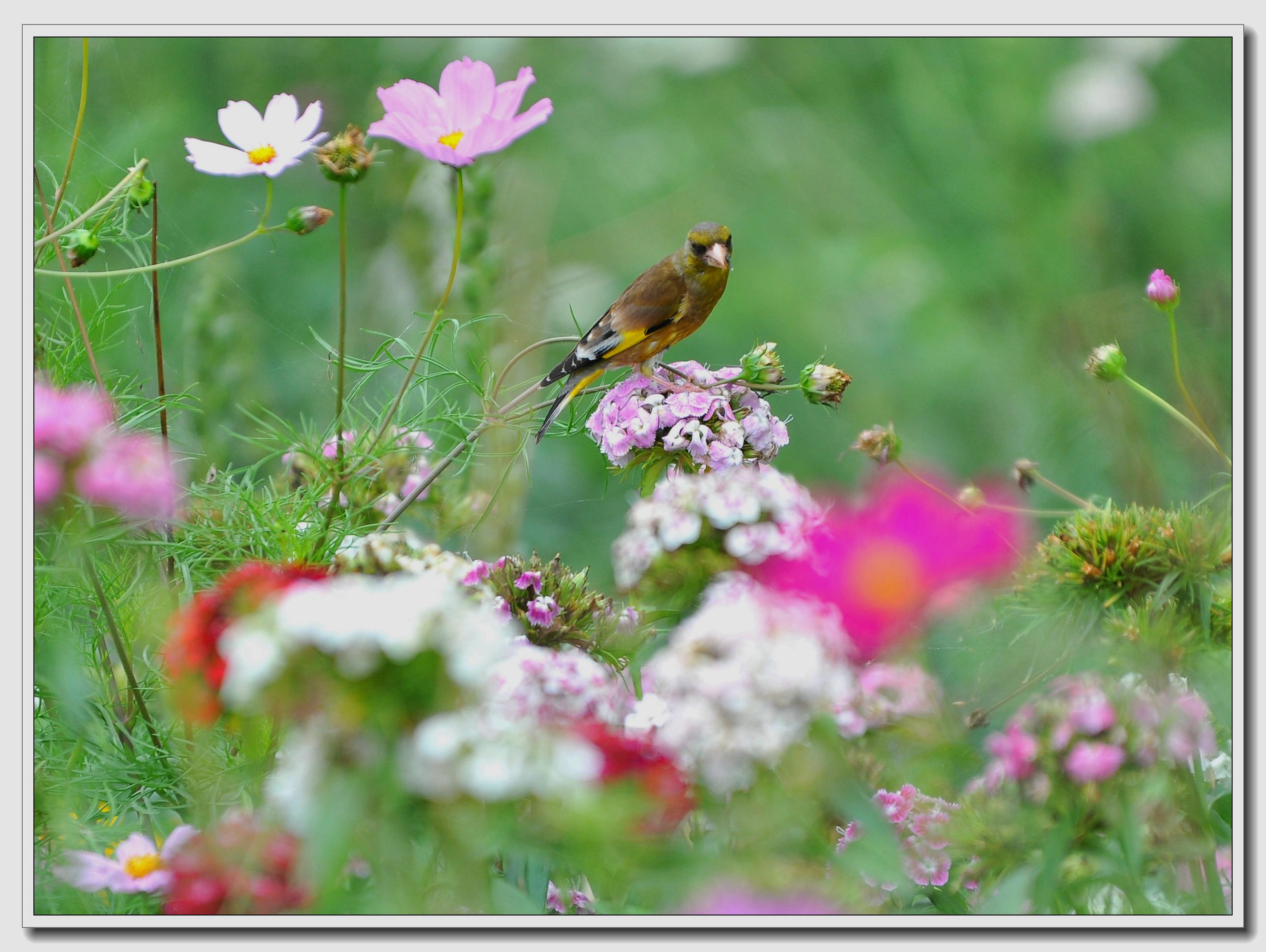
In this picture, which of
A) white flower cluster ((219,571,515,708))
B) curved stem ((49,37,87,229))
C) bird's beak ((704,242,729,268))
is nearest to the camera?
white flower cluster ((219,571,515,708))

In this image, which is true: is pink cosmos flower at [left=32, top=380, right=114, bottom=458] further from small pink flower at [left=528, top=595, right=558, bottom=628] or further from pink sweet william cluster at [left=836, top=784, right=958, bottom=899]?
pink sweet william cluster at [left=836, top=784, right=958, bottom=899]

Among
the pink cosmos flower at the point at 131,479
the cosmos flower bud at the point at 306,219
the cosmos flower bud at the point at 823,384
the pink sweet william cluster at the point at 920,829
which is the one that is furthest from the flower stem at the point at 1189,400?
the pink cosmos flower at the point at 131,479

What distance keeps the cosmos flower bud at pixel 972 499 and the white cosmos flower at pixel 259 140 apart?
49 centimetres

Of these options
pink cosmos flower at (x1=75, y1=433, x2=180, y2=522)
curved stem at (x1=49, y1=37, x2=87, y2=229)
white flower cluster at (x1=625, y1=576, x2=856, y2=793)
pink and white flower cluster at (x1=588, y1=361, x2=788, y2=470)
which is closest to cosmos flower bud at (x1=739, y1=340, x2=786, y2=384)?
pink and white flower cluster at (x1=588, y1=361, x2=788, y2=470)

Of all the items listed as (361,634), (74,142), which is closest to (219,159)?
(74,142)

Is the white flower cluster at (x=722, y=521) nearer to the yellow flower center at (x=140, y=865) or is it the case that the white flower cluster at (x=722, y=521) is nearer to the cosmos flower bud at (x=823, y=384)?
the cosmos flower bud at (x=823, y=384)

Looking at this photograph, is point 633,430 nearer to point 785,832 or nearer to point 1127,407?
point 785,832

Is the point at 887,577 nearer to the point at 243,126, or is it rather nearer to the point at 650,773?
the point at 650,773

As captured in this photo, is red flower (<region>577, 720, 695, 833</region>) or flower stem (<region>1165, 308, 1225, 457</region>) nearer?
red flower (<region>577, 720, 695, 833</region>)

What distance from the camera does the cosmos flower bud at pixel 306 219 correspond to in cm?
67

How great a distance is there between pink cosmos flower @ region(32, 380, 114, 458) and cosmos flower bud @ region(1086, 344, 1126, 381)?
0.63 metres

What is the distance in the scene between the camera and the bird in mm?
820

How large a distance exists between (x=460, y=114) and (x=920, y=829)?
49 centimetres
